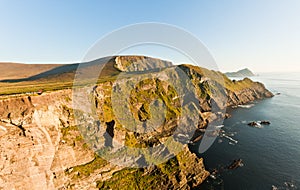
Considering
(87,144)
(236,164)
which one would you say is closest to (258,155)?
(236,164)

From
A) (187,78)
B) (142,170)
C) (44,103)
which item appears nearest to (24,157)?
(44,103)

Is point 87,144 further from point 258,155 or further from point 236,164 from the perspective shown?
point 258,155

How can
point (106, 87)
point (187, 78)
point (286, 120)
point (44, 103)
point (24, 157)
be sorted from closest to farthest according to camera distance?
point (24, 157), point (44, 103), point (106, 87), point (286, 120), point (187, 78)

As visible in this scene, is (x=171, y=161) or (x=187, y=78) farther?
(x=187, y=78)

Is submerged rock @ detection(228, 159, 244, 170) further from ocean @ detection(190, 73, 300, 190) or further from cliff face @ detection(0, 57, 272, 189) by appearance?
cliff face @ detection(0, 57, 272, 189)

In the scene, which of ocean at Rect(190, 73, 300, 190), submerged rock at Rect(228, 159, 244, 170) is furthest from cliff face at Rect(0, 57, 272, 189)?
submerged rock at Rect(228, 159, 244, 170)

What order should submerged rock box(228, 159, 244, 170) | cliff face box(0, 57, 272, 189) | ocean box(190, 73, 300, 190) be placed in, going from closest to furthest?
1. cliff face box(0, 57, 272, 189)
2. ocean box(190, 73, 300, 190)
3. submerged rock box(228, 159, 244, 170)

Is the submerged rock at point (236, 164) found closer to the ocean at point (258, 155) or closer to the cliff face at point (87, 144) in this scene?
the ocean at point (258, 155)

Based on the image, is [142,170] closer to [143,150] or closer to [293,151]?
[143,150]
